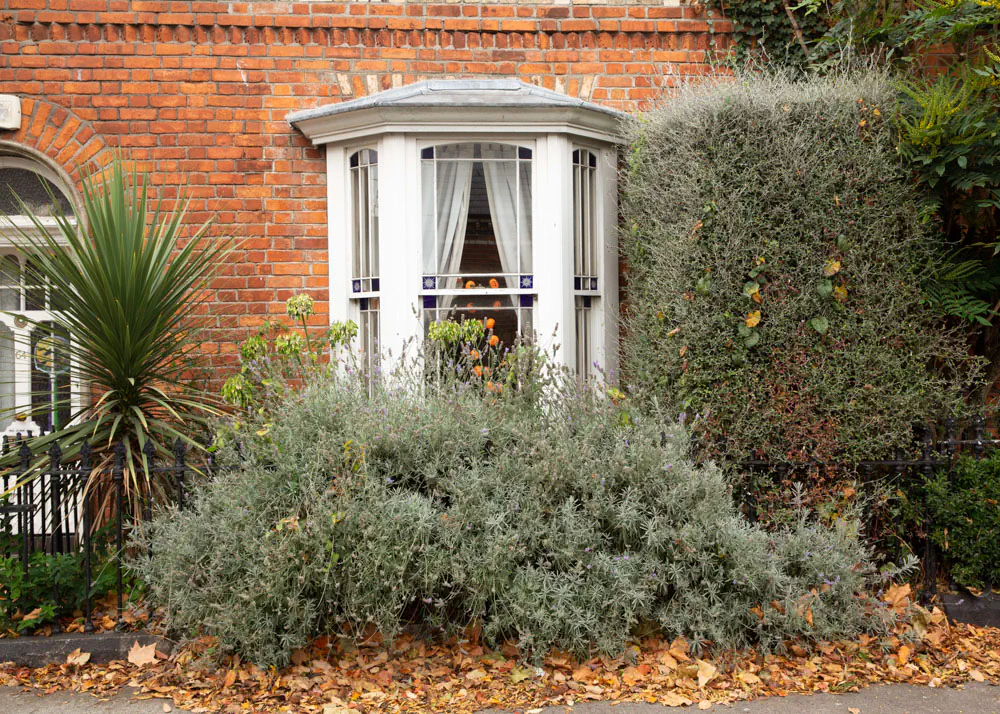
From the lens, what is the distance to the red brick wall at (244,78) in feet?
20.4

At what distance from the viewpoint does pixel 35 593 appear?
4.38 meters

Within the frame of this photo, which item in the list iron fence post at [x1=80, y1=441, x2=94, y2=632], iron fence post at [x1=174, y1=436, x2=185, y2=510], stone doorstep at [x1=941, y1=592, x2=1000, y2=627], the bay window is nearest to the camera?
iron fence post at [x1=80, y1=441, x2=94, y2=632]

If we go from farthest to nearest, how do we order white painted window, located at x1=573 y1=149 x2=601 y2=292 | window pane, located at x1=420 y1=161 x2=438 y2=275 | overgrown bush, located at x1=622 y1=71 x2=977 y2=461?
1. white painted window, located at x1=573 y1=149 x2=601 y2=292
2. window pane, located at x1=420 y1=161 x2=438 y2=275
3. overgrown bush, located at x1=622 y1=71 x2=977 y2=461

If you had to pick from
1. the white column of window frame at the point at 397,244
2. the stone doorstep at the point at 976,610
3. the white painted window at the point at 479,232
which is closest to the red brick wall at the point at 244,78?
the white column of window frame at the point at 397,244

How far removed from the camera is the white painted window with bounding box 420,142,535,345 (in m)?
6.11

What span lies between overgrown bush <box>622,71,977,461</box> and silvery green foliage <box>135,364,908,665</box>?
62cm

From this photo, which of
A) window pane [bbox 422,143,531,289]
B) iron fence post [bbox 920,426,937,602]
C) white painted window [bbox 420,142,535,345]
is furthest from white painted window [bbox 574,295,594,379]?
iron fence post [bbox 920,426,937,602]

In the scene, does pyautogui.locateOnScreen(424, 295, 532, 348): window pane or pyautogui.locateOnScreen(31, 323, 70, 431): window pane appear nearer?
pyautogui.locateOnScreen(31, 323, 70, 431): window pane

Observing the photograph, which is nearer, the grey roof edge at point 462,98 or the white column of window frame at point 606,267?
the grey roof edge at point 462,98

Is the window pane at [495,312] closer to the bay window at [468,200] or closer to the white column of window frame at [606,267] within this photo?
the bay window at [468,200]

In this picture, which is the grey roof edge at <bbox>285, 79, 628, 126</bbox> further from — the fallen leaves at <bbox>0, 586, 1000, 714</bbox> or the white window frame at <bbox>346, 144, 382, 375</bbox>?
the fallen leaves at <bbox>0, 586, 1000, 714</bbox>

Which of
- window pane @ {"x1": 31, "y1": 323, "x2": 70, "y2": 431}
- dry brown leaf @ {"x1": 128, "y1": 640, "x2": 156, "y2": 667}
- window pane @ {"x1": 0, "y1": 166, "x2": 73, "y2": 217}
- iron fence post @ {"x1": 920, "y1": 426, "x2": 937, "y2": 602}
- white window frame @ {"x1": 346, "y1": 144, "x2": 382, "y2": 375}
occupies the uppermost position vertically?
window pane @ {"x1": 0, "y1": 166, "x2": 73, "y2": 217}

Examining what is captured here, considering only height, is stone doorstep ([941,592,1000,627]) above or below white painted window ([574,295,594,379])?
below

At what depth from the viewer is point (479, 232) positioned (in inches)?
242
